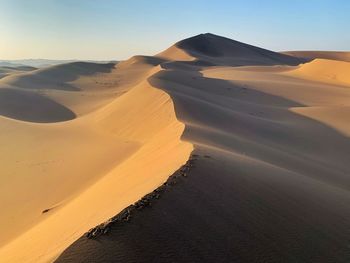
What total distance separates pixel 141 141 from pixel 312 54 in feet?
249

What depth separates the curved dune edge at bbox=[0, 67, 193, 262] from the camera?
3.86m

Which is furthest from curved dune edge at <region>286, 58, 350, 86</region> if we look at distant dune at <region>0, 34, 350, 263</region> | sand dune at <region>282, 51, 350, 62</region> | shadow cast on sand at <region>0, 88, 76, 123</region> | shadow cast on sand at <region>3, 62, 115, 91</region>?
sand dune at <region>282, 51, 350, 62</region>

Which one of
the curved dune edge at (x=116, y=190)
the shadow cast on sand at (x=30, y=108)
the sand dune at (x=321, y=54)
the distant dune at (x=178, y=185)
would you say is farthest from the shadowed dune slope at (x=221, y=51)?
the curved dune edge at (x=116, y=190)

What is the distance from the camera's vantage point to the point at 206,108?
1231cm

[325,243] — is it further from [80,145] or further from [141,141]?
[80,145]

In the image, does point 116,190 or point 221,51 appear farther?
point 221,51

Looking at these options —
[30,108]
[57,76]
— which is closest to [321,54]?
[57,76]

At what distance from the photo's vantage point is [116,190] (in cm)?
544

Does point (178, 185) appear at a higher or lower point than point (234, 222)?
higher

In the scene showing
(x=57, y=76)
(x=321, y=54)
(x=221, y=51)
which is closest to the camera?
(x=57, y=76)

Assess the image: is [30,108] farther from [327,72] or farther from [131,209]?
[131,209]

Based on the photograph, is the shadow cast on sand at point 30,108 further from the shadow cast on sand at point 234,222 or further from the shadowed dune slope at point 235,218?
the shadow cast on sand at point 234,222

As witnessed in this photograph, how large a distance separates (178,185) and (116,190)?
1353 mm

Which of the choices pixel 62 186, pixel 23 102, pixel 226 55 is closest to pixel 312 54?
pixel 226 55
